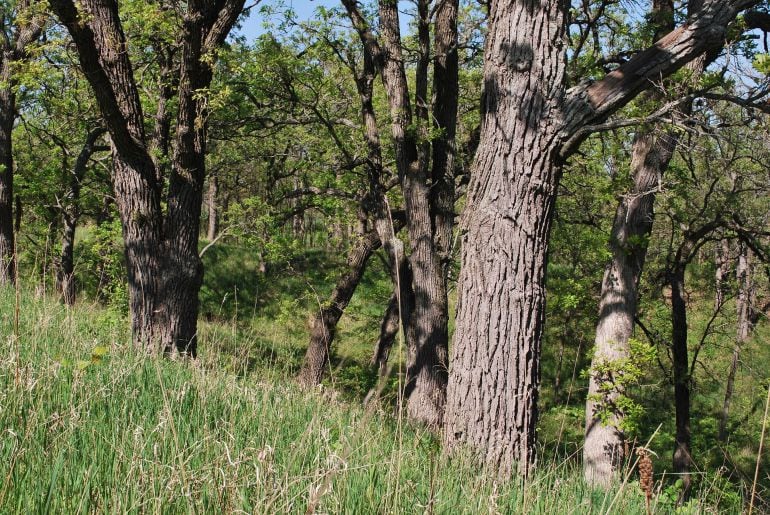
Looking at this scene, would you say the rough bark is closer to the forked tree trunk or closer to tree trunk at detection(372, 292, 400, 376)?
tree trunk at detection(372, 292, 400, 376)

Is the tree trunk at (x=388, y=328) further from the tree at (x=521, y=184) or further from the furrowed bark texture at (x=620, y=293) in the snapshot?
the tree at (x=521, y=184)

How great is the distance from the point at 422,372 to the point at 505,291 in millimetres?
5143

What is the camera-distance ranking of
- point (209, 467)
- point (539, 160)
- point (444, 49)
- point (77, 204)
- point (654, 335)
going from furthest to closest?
point (77, 204), point (654, 335), point (444, 49), point (539, 160), point (209, 467)

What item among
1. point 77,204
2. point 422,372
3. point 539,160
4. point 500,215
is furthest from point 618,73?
point 77,204

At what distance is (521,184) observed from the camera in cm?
468

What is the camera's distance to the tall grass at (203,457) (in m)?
2.19

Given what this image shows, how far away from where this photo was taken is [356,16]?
32.2 ft

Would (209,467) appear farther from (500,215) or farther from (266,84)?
(266,84)

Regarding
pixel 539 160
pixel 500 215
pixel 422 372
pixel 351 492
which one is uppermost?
pixel 539 160

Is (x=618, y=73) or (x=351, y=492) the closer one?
(x=351, y=492)

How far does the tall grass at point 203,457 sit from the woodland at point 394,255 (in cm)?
2

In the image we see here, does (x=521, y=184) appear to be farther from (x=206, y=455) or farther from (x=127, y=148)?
(x=127, y=148)

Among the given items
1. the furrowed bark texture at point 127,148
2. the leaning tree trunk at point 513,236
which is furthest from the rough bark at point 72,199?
the leaning tree trunk at point 513,236

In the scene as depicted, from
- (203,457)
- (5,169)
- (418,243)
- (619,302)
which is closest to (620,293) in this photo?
(619,302)
